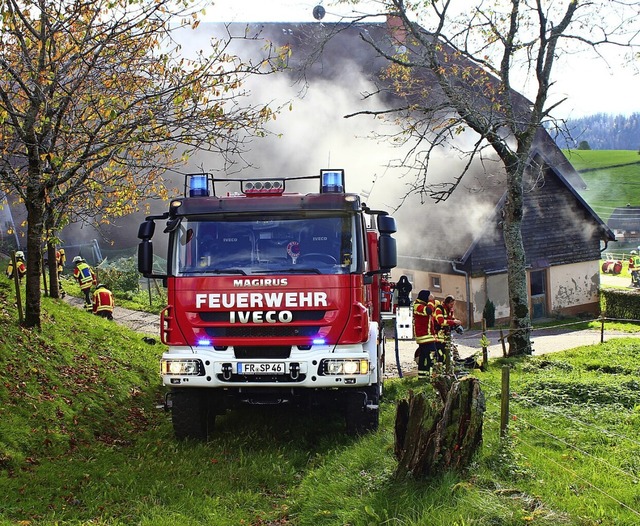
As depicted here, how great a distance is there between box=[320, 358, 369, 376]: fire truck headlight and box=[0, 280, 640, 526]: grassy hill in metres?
0.72

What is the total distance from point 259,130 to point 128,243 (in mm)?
27043

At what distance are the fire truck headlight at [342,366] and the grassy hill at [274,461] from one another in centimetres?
72

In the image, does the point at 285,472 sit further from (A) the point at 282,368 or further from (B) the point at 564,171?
(B) the point at 564,171

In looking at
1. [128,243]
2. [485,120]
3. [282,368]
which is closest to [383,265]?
[282,368]

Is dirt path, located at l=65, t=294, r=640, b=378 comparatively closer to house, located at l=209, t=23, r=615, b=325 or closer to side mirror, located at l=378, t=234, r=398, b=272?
house, located at l=209, t=23, r=615, b=325

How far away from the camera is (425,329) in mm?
12008

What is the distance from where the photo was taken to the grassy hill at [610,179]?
9038 centimetres

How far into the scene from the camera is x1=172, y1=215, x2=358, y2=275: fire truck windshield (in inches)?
305

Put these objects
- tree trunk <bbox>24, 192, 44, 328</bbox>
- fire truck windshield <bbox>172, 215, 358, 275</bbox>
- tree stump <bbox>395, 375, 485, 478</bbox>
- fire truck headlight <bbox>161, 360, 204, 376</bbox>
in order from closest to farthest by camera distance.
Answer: tree stump <bbox>395, 375, 485, 478</bbox> → fire truck headlight <bbox>161, 360, 204, 376</bbox> → fire truck windshield <bbox>172, 215, 358, 275</bbox> → tree trunk <bbox>24, 192, 44, 328</bbox>

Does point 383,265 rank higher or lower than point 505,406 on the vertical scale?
higher

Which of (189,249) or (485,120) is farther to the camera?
(485,120)

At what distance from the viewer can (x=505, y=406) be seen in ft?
21.6

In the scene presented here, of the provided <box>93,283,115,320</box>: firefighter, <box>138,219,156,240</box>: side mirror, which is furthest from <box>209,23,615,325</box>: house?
<box>138,219,156,240</box>: side mirror

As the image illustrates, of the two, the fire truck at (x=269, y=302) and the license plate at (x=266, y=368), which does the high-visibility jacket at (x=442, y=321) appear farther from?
the license plate at (x=266, y=368)
